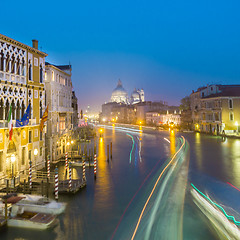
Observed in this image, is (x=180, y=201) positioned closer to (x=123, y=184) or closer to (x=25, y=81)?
(x=123, y=184)

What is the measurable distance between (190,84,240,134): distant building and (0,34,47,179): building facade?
46837 mm

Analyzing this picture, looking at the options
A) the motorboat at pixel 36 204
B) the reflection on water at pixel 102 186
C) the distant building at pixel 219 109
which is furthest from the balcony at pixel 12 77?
the distant building at pixel 219 109

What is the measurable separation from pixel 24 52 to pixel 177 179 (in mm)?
18355

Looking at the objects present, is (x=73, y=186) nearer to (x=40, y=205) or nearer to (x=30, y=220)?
(x=40, y=205)

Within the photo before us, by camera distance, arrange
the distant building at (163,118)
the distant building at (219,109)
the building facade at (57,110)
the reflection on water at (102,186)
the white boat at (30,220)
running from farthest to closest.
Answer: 1. the distant building at (163,118)
2. the distant building at (219,109)
3. the building facade at (57,110)
4. the reflection on water at (102,186)
5. the white boat at (30,220)

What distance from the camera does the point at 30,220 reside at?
458 inches

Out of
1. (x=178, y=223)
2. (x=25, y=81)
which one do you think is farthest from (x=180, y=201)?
(x=25, y=81)

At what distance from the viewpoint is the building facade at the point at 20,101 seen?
18.0m

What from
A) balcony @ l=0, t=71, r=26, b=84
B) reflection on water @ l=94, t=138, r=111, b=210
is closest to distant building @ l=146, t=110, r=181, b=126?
reflection on water @ l=94, t=138, r=111, b=210

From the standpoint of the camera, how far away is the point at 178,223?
11.5 meters

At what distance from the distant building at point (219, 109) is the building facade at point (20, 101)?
4684 centimetres

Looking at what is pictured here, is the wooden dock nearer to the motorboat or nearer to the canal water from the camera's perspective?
the canal water

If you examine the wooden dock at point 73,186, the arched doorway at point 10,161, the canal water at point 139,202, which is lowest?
the canal water at point 139,202

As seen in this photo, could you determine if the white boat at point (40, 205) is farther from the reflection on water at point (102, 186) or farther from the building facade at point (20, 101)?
the building facade at point (20, 101)
